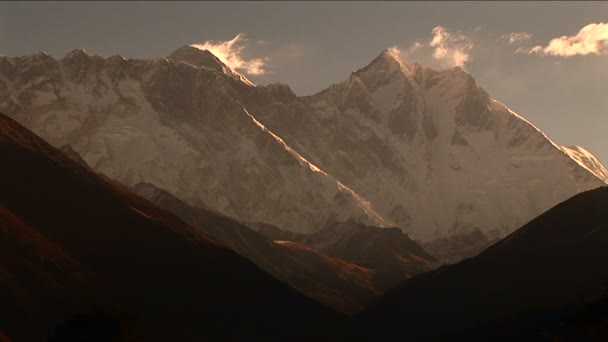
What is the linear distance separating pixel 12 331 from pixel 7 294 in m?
13.8

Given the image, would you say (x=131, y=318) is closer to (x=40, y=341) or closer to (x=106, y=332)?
(x=106, y=332)

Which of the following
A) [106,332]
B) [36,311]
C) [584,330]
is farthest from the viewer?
[36,311]

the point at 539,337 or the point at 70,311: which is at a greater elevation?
the point at 539,337

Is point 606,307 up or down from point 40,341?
up

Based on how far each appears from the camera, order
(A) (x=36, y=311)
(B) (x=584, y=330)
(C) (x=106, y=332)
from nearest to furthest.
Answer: (C) (x=106, y=332) → (B) (x=584, y=330) → (A) (x=36, y=311)

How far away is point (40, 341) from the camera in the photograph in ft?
595

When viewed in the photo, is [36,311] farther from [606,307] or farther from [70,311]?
[606,307]

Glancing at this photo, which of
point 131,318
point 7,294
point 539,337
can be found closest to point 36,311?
point 7,294

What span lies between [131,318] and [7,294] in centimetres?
4506

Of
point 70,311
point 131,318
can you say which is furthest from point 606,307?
point 70,311

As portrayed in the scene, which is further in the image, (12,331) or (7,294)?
(7,294)

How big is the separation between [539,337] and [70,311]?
77.0 m

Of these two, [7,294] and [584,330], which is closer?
[584,330]

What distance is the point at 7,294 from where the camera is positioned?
640 ft
